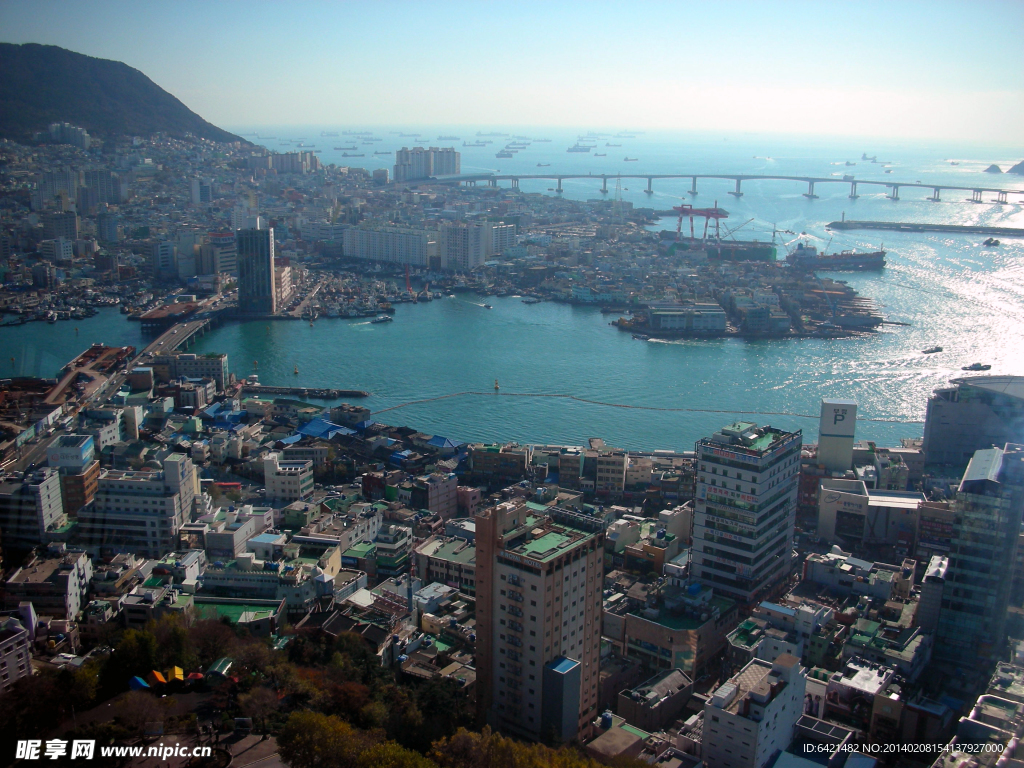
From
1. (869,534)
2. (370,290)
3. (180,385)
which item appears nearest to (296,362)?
(180,385)

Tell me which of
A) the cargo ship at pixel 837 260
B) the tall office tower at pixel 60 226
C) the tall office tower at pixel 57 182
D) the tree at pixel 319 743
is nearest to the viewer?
the tree at pixel 319 743

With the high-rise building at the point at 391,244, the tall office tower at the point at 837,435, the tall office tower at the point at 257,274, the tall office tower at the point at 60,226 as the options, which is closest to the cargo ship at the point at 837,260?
the high-rise building at the point at 391,244

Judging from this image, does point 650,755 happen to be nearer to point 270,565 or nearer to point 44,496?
point 270,565

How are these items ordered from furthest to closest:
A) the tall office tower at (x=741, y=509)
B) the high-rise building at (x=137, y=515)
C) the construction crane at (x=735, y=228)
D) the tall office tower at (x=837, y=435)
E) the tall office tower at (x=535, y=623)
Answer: the construction crane at (x=735, y=228)
the tall office tower at (x=837, y=435)
the high-rise building at (x=137, y=515)
the tall office tower at (x=741, y=509)
the tall office tower at (x=535, y=623)

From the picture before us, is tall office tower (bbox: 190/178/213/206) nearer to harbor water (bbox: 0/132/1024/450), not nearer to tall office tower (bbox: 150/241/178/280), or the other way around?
tall office tower (bbox: 150/241/178/280)

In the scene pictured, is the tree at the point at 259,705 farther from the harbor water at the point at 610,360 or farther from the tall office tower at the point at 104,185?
the tall office tower at the point at 104,185

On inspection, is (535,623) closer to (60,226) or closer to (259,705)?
(259,705)
